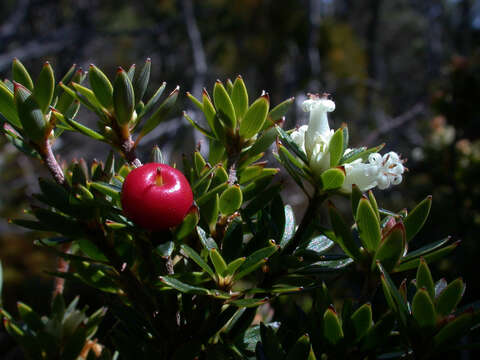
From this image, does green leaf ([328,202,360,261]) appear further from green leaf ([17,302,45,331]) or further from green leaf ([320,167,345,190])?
green leaf ([17,302,45,331])

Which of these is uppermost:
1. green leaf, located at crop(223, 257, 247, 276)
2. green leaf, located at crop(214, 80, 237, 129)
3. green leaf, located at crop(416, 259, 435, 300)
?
green leaf, located at crop(214, 80, 237, 129)

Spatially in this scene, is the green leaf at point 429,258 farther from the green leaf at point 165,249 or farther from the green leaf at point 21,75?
the green leaf at point 21,75

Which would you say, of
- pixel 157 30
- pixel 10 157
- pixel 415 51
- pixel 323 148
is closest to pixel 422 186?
pixel 323 148

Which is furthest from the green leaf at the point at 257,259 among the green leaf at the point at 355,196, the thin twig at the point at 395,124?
the thin twig at the point at 395,124

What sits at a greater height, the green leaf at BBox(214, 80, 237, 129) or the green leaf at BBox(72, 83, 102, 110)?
the green leaf at BBox(72, 83, 102, 110)

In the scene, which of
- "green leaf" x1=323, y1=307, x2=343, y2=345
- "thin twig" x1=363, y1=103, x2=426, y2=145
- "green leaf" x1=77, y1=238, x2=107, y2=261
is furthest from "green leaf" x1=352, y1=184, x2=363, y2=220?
"thin twig" x1=363, y1=103, x2=426, y2=145

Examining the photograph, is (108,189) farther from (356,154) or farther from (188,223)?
(356,154)

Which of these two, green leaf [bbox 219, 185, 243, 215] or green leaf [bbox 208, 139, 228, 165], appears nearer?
green leaf [bbox 219, 185, 243, 215]

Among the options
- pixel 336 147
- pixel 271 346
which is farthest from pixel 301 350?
pixel 336 147
